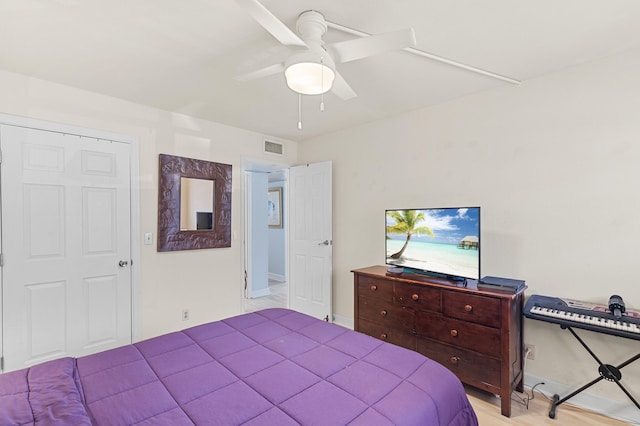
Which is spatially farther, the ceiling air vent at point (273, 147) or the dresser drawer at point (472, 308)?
the ceiling air vent at point (273, 147)

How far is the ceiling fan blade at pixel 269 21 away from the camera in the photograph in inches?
47.6

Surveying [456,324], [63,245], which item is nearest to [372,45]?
[456,324]

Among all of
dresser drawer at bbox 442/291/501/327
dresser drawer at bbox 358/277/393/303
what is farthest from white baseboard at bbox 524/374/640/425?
dresser drawer at bbox 358/277/393/303

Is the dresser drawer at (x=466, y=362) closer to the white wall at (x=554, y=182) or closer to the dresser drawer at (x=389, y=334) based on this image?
the dresser drawer at (x=389, y=334)

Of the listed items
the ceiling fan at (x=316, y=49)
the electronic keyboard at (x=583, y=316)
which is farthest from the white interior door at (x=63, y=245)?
the electronic keyboard at (x=583, y=316)

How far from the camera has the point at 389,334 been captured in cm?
276

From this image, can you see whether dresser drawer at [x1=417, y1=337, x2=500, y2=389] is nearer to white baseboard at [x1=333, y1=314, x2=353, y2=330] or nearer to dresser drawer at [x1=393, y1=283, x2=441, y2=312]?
dresser drawer at [x1=393, y1=283, x2=441, y2=312]

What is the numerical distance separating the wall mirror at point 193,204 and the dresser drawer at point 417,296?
2.11 metres

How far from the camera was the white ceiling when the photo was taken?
1.64 metres

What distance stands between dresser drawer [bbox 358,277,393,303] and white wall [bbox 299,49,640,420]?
2.87 ft

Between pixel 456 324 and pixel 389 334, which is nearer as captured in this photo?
pixel 456 324

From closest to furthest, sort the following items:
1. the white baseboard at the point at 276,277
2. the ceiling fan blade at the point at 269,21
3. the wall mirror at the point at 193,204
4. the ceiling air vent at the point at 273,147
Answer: the ceiling fan blade at the point at 269,21 → the wall mirror at the point at 193,204 → the ceiling air vent at the point at 273,147 → the white baseboard at the point at 276,277

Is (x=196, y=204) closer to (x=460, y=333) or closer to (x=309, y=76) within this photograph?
(x=309, y=76)

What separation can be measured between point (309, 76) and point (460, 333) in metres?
2.11
